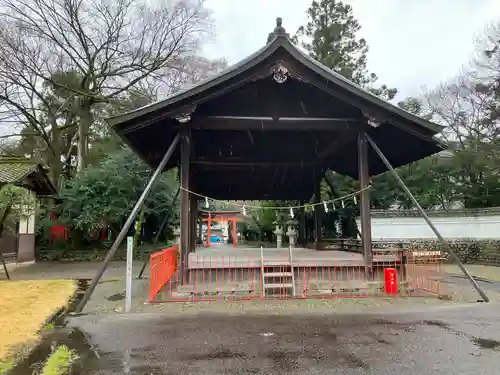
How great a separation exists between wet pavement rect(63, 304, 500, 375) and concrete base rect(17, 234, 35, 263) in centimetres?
1706

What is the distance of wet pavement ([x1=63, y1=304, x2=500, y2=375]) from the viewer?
441 cm

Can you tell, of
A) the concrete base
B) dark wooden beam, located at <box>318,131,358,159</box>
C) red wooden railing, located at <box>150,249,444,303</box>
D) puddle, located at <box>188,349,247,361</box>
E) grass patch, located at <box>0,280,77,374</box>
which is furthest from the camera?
the concrete base

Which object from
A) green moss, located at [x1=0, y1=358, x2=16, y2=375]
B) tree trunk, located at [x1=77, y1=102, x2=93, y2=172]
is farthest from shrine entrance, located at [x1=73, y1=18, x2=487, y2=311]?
tree trunk, located at [x1=77, y1=102, x2=93, y2=172]

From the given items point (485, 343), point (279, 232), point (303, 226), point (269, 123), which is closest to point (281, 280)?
point (269, 123)

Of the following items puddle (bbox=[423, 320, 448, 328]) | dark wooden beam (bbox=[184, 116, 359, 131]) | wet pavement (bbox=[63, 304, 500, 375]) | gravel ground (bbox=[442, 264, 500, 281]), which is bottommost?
gravel ground (bbox=[442, 264, 500, 281])

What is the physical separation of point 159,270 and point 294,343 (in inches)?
161

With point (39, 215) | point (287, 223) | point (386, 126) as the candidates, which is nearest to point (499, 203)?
point (287, 223)

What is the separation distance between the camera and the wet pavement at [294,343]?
441 cm

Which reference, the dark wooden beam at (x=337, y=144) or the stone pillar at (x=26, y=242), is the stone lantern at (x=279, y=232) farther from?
the stone pillar at (x=26, y=242)

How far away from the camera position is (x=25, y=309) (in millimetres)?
7887

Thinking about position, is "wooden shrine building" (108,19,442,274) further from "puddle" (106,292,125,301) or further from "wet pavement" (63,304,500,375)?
"wet pavement" (63,304,500,375)

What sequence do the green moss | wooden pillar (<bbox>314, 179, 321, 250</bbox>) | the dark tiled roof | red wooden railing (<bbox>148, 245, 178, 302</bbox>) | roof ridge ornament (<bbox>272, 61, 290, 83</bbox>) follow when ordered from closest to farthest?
the green moss < red wooden railing (<bbox>148, 245, 178, 302</bbox>) < roof ridge ornament (<bbox>272, 61, 290, 83</bbox>) < wooden pillar (<bbox>314, 179, 321, 250</bbox>) < the dark tiled roof

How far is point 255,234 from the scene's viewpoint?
3944cm

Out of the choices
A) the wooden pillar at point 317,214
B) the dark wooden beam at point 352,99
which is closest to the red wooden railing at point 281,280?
the dark wooden beam at point 352,99
